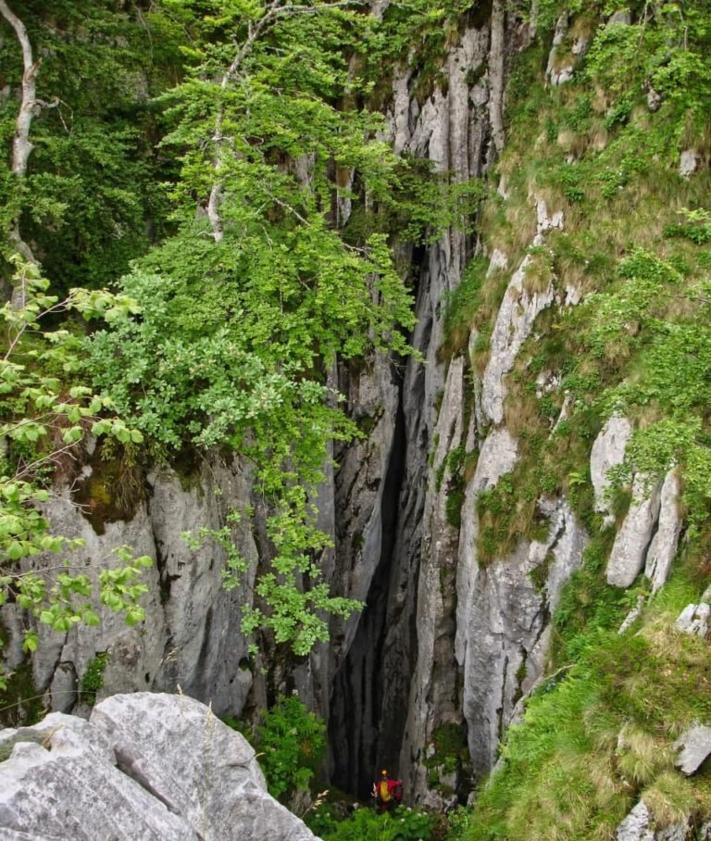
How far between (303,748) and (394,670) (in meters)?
8.94

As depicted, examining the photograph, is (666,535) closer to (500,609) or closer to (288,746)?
(500,609)

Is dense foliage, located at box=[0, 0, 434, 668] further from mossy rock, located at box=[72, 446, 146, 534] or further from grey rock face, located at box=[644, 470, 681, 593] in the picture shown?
grey rock face, located at box=[644, 470, 681, 593]

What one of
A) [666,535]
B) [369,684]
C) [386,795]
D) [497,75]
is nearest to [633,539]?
[666,535]

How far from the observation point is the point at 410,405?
2089 cm

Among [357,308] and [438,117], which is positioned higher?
[438,117]

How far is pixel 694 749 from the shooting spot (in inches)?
259

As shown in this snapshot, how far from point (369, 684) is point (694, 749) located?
17605mm

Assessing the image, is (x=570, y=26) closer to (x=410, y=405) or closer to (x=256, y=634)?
(x=410, y=405)

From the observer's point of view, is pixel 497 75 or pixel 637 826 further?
pixel 497 75

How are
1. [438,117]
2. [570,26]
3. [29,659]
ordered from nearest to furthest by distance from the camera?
1. [29,659]
2. [570,26]
3. [438,117]

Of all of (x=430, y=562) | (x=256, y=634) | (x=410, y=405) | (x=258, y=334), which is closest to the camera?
(x=258, y=334)

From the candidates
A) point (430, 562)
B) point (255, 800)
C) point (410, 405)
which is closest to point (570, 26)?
point (410, 405)

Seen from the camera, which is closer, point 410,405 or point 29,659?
point 29,659

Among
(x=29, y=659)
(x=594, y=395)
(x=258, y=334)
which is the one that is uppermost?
(x=258, y=334)
